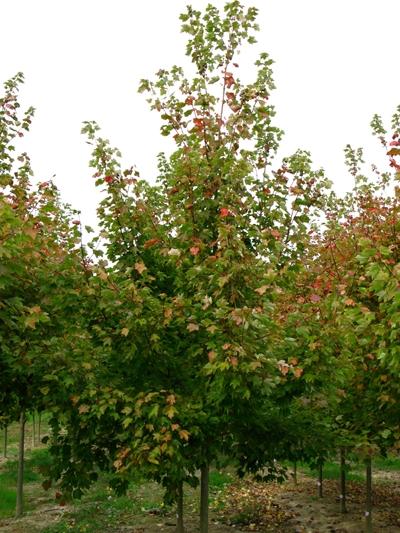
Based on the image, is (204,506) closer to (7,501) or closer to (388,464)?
(7,501)

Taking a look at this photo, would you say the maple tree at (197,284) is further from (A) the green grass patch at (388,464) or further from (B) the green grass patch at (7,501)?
(A) the green grass patch at (388,464)

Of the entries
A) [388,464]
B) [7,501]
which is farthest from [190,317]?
[388,464]

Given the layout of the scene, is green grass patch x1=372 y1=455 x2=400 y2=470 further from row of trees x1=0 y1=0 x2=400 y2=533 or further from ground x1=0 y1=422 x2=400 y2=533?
row of trees x1=0 y1=0 x2=400 y2=533

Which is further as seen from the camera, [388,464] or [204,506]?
[388,464]

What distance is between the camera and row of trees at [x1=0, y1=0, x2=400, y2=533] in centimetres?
526

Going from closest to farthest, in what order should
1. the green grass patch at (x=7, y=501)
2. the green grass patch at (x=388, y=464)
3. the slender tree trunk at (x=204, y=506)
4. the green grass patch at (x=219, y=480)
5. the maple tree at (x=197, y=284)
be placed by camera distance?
the maple tree at (x=197, y=284), the slender tree trunk at (x=204, y=506), the green grass patch at (x=7, y=501), the green grass patch at (x=219, y=480), the green grass patch at (x=388, y=464)

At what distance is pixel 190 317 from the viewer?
5625 millimetres

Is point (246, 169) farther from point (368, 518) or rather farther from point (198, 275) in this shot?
point (368, 518)

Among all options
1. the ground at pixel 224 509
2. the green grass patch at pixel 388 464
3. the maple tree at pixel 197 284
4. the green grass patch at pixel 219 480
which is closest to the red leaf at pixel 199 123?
the maple tree at pixel 197 284

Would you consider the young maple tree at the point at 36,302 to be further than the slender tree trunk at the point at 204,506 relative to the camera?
No

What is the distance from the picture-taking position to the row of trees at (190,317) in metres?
5.26

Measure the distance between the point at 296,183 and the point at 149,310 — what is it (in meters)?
2.24

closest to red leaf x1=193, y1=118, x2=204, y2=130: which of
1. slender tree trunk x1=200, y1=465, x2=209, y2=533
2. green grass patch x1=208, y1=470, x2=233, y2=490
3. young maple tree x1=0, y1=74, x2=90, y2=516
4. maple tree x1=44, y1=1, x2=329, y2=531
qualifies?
maple tree x1=44, y1=1, x2=329, y2=531

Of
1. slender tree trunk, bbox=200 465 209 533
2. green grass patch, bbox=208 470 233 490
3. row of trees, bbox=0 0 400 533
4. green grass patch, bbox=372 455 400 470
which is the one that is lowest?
green grass patch, bbox=372 455 400 470
